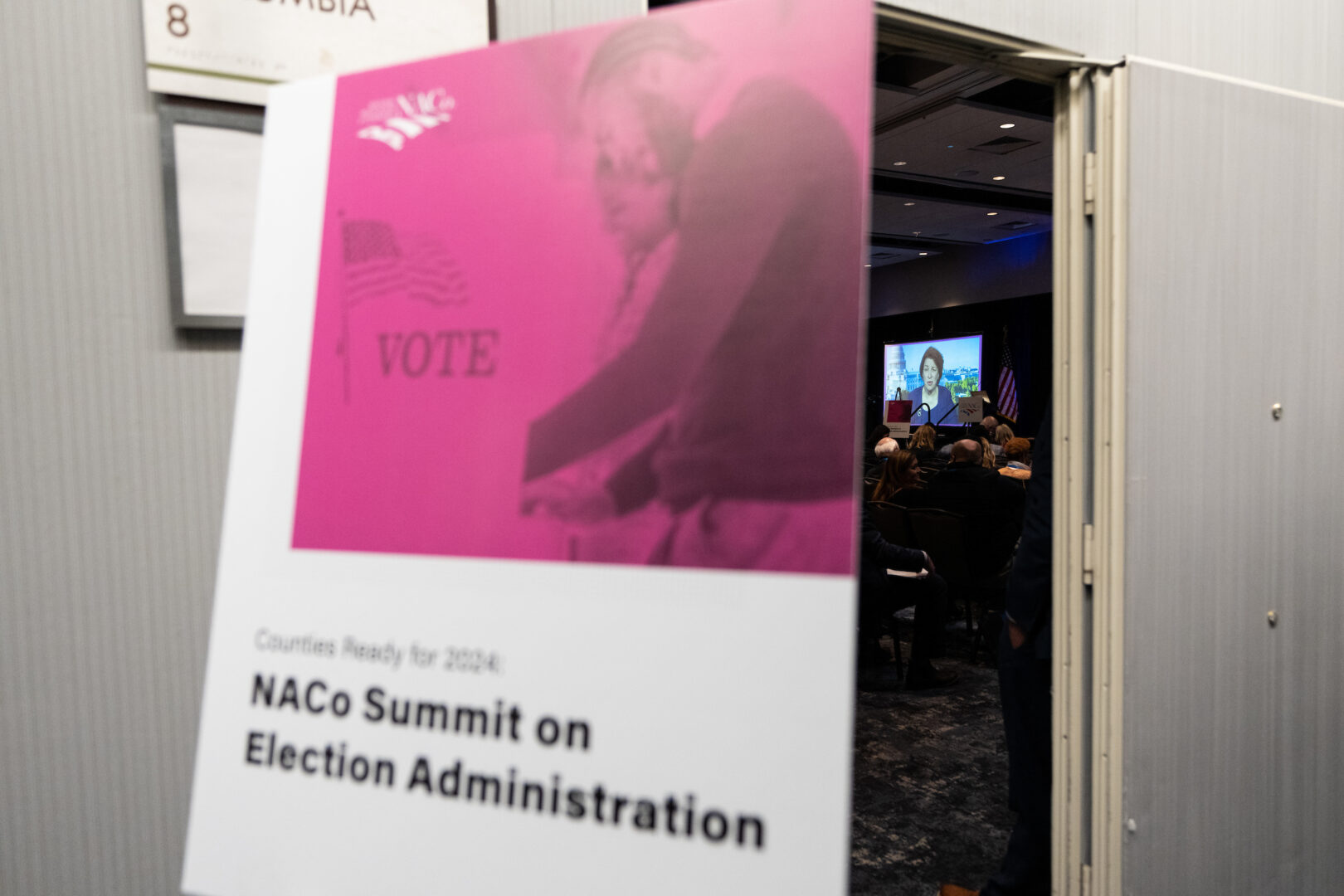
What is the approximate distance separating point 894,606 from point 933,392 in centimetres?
1178

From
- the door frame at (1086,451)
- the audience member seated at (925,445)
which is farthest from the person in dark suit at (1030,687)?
the audience member seated at (925,445)

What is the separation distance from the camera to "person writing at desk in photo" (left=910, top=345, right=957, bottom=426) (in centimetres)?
1539

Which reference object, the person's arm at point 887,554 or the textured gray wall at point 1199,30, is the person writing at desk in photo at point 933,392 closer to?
the person's arm at point 887,554

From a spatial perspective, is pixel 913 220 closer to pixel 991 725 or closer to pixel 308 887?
pixel 991 725

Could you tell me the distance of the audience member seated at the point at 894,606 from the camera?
4.17 metres

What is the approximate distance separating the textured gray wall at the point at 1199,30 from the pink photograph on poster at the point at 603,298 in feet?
3.70

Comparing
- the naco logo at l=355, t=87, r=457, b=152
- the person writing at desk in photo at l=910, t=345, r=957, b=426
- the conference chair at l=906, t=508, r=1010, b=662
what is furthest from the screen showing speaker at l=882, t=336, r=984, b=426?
the naco logo at l=355, t=87, r=457, b=152

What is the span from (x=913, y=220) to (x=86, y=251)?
38.9 ft

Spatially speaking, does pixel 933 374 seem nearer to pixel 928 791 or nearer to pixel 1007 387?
pixel 1007 387

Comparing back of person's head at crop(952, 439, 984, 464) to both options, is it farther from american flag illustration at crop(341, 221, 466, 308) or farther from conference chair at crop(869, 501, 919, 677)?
american flag illustration at crop(341, 221, 466, 308)

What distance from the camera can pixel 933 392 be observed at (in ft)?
51.3

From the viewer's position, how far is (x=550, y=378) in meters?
0.95

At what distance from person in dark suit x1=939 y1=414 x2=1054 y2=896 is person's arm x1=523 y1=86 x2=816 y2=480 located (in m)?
1.64

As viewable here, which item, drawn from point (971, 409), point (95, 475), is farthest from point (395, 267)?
point (971, 409)
